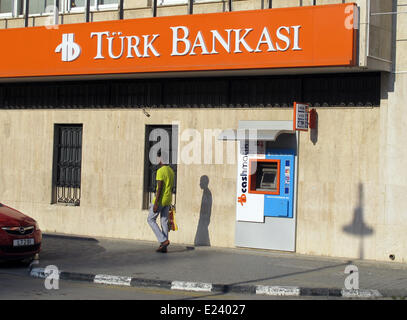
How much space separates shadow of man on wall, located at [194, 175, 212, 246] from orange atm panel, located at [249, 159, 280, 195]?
1033mm

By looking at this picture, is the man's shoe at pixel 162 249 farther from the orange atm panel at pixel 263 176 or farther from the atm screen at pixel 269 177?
the atm screen at pixel 269 177

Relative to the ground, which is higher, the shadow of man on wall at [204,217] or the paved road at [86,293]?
the shadow of man on wall at [204,217]

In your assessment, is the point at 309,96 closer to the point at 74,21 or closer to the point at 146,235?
the point at 146,235

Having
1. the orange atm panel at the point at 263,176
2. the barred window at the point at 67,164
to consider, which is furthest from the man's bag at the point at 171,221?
the barred window at the point at 67,164

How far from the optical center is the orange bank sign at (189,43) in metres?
12.9

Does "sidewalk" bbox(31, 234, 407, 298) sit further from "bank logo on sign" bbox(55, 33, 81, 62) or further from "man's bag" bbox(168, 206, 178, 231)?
"bank logo on sign" bbox(55, 33, 81, 62)

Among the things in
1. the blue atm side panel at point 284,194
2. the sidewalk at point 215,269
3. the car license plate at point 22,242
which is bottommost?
the sidewalk at point 215,269

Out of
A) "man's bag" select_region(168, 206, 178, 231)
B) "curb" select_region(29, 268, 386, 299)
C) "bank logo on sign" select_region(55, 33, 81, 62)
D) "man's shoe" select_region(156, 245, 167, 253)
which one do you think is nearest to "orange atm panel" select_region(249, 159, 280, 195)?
"man's bag" select_region(168, 206, 178, 231)

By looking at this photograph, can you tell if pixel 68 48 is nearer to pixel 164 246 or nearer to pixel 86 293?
pixel 164 246

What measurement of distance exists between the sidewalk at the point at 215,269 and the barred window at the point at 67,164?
6.08 ft

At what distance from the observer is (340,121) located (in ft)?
45.4

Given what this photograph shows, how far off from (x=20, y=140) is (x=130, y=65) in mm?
4364

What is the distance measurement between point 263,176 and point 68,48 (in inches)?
197
